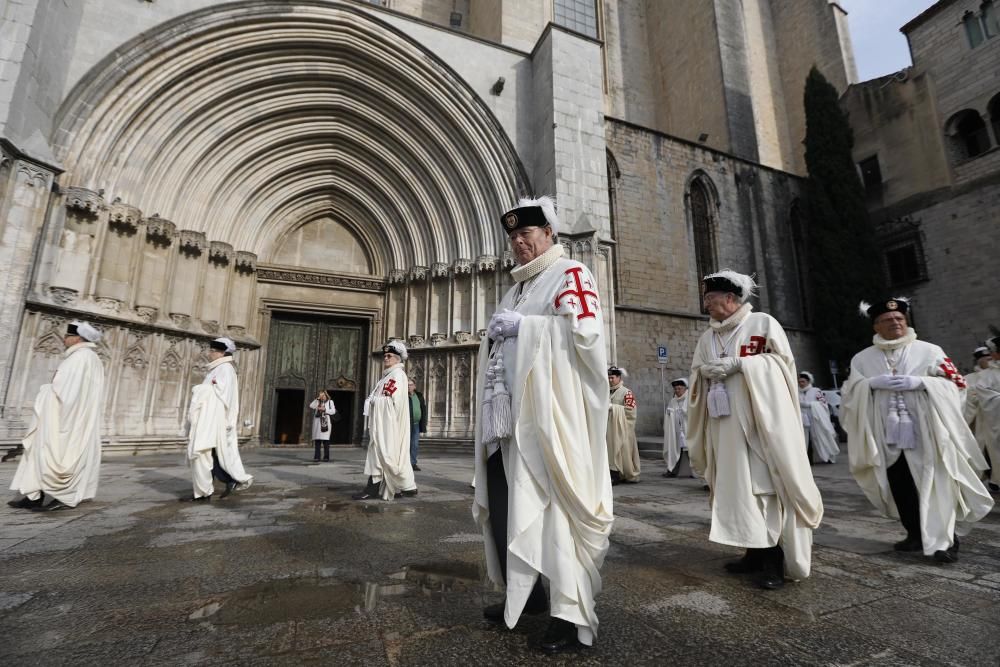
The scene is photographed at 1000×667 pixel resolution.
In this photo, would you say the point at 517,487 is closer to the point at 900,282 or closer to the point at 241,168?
the point at 241,168

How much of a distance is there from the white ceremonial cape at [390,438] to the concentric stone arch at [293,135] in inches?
268

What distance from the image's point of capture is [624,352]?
13.2 m

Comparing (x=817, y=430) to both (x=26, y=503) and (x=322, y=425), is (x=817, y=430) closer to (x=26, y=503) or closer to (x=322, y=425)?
(x=322, y=425)

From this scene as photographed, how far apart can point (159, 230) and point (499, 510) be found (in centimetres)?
1074

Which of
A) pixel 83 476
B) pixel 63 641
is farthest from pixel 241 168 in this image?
pixel 63 641

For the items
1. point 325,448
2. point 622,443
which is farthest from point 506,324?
point 325,448

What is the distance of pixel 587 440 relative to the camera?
1.96 meters

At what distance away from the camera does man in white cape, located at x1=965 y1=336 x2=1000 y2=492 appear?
5.72 meters

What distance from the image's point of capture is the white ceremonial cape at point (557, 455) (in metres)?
1.77

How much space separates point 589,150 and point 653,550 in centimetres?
1024

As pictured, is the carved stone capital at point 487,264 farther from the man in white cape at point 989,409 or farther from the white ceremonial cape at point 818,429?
the man in white cape at point 989,409

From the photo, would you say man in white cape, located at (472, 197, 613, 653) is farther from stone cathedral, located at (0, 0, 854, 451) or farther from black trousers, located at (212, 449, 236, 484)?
stone cathedral, located at (0, 0, 854, 451)

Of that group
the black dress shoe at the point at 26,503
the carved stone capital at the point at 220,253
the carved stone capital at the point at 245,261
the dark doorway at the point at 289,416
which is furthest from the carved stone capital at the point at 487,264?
the black dress shoe at the point at 26,503

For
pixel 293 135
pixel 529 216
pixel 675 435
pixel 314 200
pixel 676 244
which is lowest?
pixel 675 435
